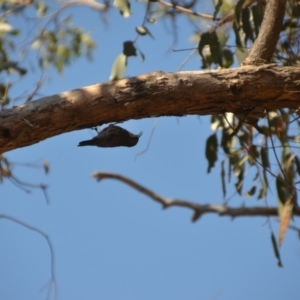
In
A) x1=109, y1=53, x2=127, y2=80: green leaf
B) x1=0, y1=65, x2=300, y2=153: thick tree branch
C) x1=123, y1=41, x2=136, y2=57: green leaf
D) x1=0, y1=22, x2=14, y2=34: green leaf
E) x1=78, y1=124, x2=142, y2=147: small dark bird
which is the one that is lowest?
x1=78, y1=124, x2=142, y2=147: small dark bird

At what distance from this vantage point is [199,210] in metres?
5.15

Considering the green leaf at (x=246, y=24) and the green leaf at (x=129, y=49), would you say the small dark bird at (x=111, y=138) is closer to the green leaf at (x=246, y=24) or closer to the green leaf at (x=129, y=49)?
the green leaf at (x=129, y=49)

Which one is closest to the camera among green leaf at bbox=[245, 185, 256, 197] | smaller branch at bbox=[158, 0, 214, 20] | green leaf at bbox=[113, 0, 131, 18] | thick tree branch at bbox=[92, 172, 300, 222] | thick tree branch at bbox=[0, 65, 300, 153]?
thick tree branch at bbox=[0, 65, 300, 153]

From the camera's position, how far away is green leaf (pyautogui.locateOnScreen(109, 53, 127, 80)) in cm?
277

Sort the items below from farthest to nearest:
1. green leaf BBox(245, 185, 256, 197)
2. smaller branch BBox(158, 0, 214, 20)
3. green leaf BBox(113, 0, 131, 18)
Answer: green leaf BBox(245, 185, 256, 197) < smaller branch BBox(158, 0, 214, 20) < green leaf BBox(113, 0, 131, 18)

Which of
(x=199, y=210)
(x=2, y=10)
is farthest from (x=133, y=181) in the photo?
(x=2, y=10)

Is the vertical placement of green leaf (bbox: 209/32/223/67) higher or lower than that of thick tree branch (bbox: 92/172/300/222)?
higher

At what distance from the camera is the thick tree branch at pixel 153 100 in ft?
5.84

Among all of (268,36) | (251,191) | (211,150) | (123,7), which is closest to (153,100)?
(268,36)

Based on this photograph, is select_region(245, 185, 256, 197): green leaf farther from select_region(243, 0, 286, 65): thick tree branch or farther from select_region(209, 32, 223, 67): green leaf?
select_region(243, 0, 286, 65): thick tree branch

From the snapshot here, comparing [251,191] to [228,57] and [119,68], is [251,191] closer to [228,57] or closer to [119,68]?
[228,57]

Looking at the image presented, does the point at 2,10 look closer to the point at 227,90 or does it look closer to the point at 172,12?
the point at 172,12

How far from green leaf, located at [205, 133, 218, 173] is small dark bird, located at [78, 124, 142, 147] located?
138 cm

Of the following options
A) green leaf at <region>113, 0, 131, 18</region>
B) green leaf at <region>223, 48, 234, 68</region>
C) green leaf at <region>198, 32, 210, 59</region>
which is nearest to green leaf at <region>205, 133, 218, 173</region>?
green leaf at <region>223, 48, 234, 68</region>
